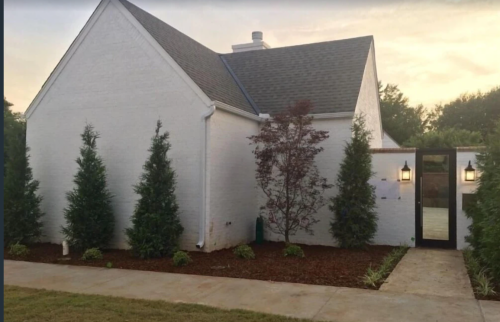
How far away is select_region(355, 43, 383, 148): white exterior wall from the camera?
13.1m

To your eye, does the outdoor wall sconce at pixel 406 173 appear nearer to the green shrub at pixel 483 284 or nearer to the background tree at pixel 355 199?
the background tree at pixel 355 199

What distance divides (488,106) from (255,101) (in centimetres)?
3215

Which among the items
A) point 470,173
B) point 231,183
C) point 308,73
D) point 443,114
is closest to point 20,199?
point 231,183

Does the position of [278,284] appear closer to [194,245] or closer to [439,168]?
[194,245]

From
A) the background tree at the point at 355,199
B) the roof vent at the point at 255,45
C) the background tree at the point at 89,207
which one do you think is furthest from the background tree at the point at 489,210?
the roof vent at the point at 255,45

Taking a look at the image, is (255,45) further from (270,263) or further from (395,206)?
(270,263)

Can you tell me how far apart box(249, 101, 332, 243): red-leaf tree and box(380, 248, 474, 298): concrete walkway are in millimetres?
2761

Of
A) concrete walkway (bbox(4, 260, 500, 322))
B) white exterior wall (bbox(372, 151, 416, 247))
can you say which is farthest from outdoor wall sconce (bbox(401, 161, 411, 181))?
concrete walkway (bbox(4, 260, 500, 322))

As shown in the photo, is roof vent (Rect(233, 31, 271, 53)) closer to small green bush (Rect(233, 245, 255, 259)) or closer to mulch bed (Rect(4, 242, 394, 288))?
mulch bed (Rect(4, 242, 394, 288))

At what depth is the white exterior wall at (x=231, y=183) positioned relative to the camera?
10.2 m

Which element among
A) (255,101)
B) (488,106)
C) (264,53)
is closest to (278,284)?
(255,101)

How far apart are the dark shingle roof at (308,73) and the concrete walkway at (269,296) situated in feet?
20.3

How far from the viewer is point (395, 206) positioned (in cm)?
1110

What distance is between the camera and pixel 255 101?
13.1 metres
